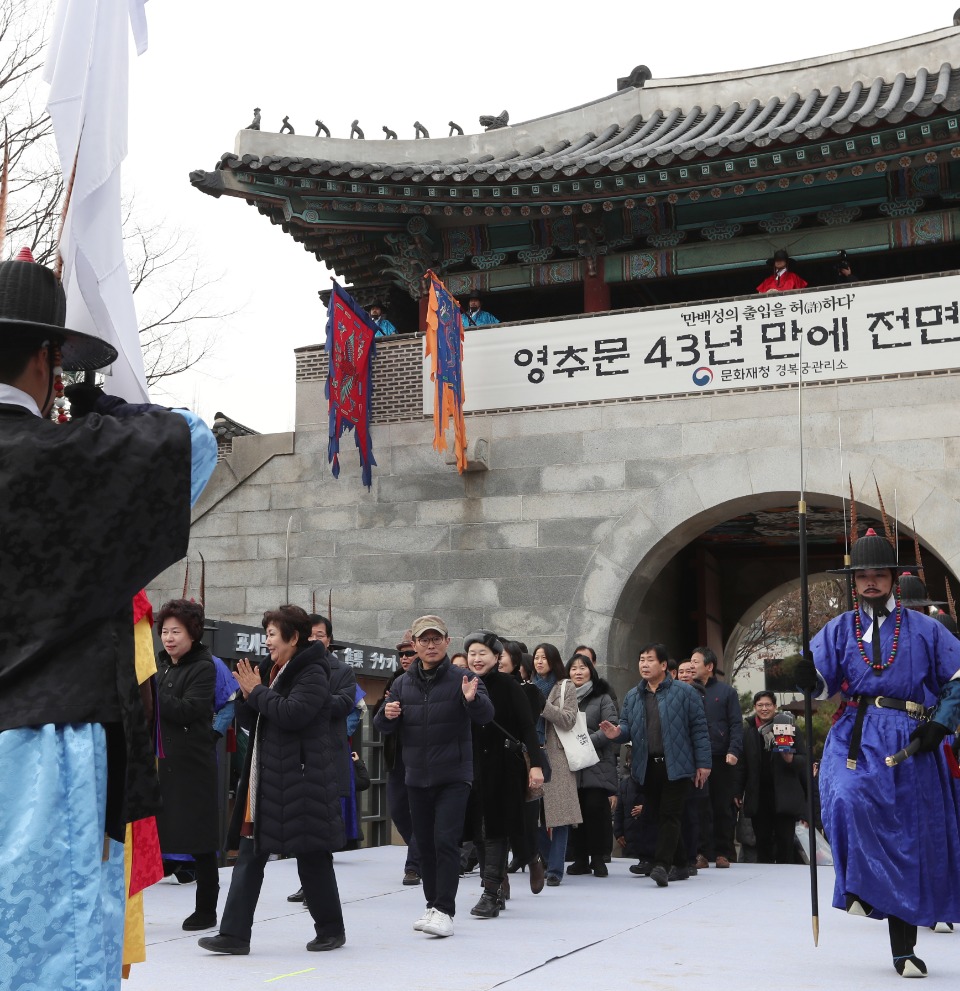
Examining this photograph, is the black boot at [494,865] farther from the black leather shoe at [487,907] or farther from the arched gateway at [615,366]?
the arched gateway at [615,366]

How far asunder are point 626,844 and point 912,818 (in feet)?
18.1

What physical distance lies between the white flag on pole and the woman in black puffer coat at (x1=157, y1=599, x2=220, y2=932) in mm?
3883

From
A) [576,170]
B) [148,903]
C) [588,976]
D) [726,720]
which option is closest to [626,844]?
[726,720]

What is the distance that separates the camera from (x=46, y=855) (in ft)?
8.16

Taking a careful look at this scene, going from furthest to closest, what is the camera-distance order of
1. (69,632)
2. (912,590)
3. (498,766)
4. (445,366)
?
(445,366), (912,590), (498,766), (69,632)

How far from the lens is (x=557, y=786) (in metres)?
9.12

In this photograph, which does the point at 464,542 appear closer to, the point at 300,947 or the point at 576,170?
the point at 576,170

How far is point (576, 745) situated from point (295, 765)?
3.61 meters

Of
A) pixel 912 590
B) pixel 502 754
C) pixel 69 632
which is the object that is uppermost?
pixel 912 590

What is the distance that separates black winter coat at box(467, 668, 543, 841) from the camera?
7594 millimetres

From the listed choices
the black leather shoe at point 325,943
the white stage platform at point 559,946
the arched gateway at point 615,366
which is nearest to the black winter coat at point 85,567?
A: the white stage platform at point 559,946

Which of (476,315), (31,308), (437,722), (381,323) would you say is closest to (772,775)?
(437,722)

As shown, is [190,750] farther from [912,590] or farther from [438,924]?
[912,590]

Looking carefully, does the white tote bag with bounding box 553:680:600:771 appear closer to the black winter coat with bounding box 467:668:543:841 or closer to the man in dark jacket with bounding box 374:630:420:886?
the man in dark jacket with bounding box 374:630:420:886
